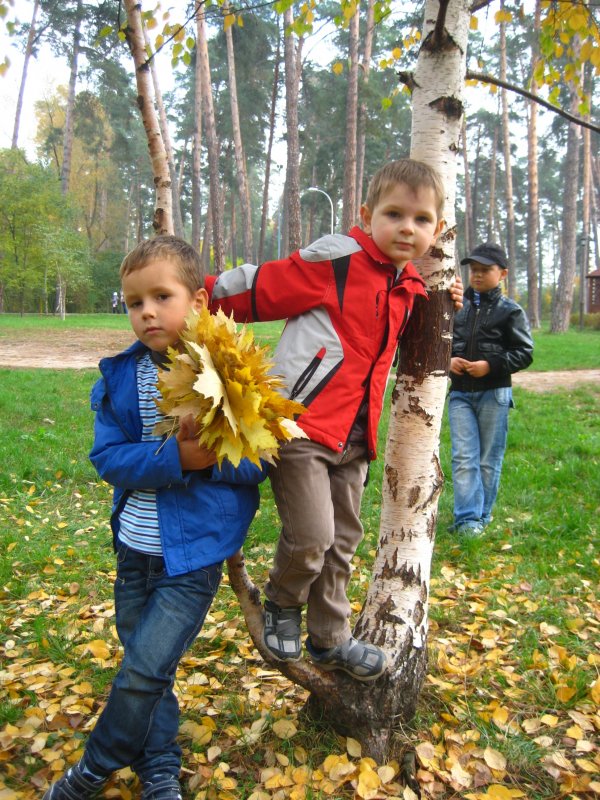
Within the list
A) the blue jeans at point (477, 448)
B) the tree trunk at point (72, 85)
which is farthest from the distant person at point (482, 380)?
the tree trunk at point (72, 85)

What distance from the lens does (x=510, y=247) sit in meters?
27.9

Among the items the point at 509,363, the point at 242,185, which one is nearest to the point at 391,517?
the point at 509,363

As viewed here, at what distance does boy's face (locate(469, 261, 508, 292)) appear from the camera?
464 cm

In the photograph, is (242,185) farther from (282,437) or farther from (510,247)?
(282,437)

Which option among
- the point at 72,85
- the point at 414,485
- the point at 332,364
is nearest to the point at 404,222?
the point at 332,364

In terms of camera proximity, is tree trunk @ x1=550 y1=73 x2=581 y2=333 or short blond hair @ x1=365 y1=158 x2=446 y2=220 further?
tree trunk @ x1=550 y1=73 x2=581 y2=333

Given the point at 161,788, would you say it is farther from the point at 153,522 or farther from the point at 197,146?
the point at 197,146

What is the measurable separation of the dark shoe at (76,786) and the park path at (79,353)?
9.76m

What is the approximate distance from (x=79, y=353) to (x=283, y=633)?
14389 millimetres

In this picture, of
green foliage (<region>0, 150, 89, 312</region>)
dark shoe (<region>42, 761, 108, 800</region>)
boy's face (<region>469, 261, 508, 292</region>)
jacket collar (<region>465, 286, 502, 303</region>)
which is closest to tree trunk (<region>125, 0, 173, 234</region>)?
dark shoe (<region>42, 761, 108, 800</region>)

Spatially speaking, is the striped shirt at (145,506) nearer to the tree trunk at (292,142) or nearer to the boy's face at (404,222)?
the boy's face at (404,222)

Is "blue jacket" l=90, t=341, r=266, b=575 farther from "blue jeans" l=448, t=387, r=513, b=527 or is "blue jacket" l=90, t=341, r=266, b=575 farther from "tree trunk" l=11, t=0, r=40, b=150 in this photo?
"tree trunk" l=11, t=0, r=40, b=150

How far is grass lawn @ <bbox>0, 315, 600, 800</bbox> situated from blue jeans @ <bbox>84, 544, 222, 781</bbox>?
386mm

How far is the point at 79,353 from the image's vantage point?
15.4 meters
